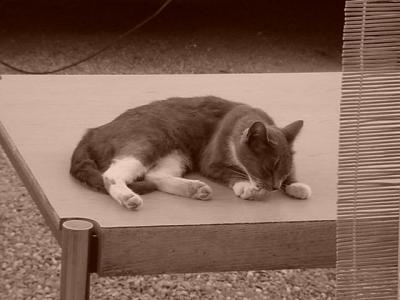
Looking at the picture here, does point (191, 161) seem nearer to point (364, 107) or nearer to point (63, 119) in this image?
point (63, 119)

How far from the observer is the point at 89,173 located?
4.21 feet

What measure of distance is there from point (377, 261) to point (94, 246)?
0.36m

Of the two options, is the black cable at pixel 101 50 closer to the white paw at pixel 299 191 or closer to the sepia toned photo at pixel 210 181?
the sepia toned photo at pixel 210 181

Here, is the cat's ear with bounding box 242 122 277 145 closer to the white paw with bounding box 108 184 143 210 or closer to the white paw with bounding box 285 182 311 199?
the white paw with bounding box 285 182 311 199

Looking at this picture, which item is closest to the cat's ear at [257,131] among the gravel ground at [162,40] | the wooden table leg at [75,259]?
the wooden table leg at [75,259]

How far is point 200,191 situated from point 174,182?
4 cm

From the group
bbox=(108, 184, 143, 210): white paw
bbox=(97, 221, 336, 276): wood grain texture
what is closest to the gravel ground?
bbox=(108, 184, 143, 210): white paw

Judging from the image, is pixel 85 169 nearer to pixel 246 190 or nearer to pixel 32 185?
pixel 32 185

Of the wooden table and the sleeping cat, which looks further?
the sleeping cat

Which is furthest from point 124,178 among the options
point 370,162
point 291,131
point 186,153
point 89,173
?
point 370,162

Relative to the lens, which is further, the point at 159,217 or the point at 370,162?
the point at 159,217

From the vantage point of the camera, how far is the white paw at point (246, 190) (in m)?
1.27

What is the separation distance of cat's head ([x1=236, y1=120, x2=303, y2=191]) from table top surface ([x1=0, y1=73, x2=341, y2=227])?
30 millimetres

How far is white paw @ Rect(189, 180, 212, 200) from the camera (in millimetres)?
1254
